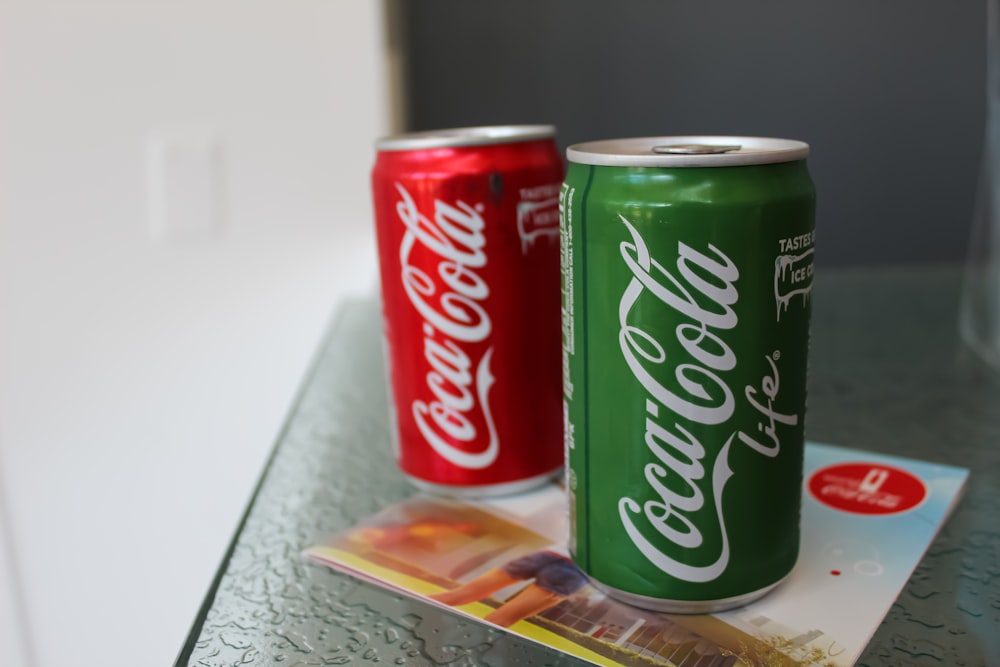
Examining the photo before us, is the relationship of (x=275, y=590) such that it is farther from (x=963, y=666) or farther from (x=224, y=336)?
(x=224, y=336)

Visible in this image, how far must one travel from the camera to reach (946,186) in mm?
1413

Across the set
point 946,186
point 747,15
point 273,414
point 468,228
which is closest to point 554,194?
point 468,228

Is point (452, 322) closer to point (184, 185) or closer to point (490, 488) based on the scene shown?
point (490, 488)

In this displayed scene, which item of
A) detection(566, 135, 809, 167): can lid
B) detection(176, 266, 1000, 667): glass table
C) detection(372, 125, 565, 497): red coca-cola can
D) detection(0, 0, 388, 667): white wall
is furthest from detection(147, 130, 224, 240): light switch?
detection(566, 135, 809, 167): can lid

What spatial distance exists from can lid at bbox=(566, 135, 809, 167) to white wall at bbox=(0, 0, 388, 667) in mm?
778

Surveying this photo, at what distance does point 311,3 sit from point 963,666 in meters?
1.06

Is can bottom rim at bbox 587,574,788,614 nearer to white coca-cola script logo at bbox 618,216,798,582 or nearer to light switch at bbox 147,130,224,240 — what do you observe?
white coca-cola script logo at bbox 618,216,798,582

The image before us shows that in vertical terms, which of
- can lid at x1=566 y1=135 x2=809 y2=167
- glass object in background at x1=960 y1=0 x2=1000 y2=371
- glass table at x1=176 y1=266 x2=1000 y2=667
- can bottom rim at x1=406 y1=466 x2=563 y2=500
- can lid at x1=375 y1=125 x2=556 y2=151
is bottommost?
glass table at x1=176 y1=266 x2=1000 y2=667

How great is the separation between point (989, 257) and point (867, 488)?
45 cm

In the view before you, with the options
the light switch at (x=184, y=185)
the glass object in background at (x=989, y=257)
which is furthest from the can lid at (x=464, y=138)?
the light switch at (x=184, y=185)

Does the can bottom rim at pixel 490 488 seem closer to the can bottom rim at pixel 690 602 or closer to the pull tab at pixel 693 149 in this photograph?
the can bottom rim at pixel 690 602

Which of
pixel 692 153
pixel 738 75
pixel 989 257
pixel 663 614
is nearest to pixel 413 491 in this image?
pixel 663 614

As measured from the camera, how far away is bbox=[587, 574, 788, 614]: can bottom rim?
0.48 meters

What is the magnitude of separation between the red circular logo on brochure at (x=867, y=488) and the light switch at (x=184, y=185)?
86 centimetres
